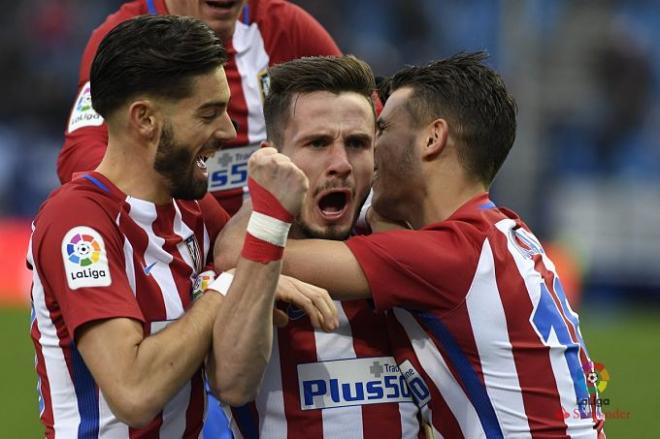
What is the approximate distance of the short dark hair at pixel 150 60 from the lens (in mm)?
3707

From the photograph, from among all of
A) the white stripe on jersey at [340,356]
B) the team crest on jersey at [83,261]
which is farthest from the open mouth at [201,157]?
the white stripe on jersey at [340,356]

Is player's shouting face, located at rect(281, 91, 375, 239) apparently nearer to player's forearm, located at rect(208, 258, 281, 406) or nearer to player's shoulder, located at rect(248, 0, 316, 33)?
player's forearm, located at rect(208, 258, 281, 406)

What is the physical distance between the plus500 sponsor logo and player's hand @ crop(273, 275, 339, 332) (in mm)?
319

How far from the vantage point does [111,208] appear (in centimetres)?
370

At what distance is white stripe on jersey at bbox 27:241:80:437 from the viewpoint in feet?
12.1

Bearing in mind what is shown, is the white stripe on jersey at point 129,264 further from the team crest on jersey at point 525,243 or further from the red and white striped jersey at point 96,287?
the team crest on jersey at point 525,243

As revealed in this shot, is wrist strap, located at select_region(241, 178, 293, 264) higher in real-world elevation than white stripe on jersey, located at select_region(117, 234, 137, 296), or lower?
higher

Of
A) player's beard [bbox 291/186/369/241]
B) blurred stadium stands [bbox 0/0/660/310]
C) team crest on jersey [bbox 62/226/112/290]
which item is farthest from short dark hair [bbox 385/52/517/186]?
blurred stadium stands [bbox 0/0/660/310]

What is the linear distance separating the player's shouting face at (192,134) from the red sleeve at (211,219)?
0.36 meters

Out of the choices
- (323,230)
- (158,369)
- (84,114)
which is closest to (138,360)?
(158,369)

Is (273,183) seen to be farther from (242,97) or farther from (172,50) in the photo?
(242,97)

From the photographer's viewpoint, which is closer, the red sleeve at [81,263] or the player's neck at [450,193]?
the red sleeve at [81,263]

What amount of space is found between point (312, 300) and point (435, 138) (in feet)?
2.63

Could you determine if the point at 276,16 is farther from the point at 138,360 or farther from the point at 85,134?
the point at 138,360
